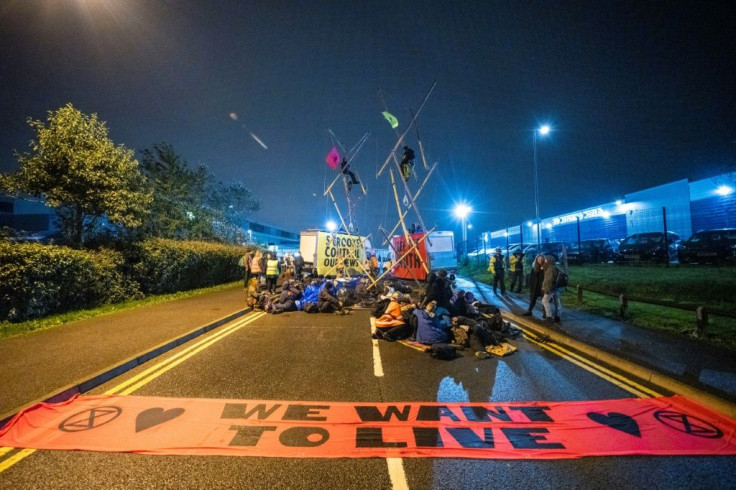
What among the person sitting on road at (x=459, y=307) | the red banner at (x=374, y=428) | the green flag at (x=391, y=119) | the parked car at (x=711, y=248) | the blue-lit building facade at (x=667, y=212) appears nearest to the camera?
the red banner at (x=374, y=428)

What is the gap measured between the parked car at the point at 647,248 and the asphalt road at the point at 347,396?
13.5 metres

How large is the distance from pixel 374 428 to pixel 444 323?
3.84 metres

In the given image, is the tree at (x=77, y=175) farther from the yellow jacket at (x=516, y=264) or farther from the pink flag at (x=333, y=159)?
the yellow jacket at (x=516, y=264)

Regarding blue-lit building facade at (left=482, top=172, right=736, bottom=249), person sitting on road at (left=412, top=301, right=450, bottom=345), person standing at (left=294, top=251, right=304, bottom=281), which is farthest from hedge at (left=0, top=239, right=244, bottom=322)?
blue-lit building facade at (left=482, top=172, right=736, bottom=249)

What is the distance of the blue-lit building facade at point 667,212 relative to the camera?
1802 cm

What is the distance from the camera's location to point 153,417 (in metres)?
3.60

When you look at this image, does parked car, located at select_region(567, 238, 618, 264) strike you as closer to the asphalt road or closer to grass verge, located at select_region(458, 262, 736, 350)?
grass verge, located at select_region(458, 262, 736, 350)

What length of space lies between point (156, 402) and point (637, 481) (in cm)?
493

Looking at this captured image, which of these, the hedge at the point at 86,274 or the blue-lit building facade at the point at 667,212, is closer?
the hedge at the point at 86,274

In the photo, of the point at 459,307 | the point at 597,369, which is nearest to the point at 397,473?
the point at 597,369

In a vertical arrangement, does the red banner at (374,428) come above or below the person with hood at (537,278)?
below

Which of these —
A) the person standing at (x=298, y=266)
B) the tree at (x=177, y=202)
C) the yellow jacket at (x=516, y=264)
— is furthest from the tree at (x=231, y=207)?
the yellow jacket at (x=516, y=264)

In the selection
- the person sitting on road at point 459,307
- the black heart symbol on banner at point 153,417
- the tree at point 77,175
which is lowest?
the black heart symbol on banner at point 153,417

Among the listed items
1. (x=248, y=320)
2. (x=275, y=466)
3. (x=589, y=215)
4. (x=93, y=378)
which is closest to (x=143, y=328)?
(x=248, y=320)
